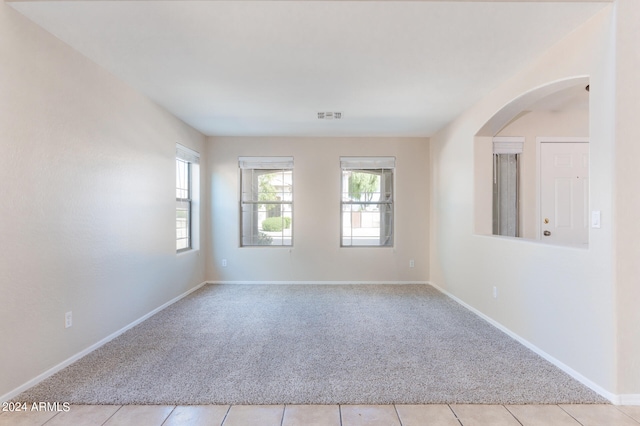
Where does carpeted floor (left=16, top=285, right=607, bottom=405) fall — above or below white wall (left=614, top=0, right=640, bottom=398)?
below

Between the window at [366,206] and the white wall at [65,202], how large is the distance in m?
2.95

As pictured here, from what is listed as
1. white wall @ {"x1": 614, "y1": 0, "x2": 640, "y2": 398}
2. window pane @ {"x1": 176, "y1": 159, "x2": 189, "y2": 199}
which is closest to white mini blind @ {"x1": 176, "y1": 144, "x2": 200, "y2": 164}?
window pane @ {"x1": 176, "y1": 159, "x2": 189, "y2": 199}

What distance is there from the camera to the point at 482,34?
2252 millimetres

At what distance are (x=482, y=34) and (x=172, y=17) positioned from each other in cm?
211

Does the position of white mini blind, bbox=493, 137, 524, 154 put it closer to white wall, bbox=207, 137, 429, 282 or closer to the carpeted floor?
white wall, bbox=207, 137, 429, 282

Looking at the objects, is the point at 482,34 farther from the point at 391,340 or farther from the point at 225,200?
the point at 225,200

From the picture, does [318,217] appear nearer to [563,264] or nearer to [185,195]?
[185,195]

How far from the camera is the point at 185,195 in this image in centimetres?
484

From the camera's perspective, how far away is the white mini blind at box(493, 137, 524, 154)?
3.91m

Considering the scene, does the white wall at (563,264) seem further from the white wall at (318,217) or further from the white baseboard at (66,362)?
the white baseboard at (66,362)

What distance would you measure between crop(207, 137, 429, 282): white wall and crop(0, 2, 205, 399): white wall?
167cm

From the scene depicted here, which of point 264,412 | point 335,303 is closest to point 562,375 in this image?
point 264,412

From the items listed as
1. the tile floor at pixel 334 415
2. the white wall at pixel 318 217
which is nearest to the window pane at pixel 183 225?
the white wall at pixel 318 217

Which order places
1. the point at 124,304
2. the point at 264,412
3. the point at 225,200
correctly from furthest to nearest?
1. the point at 225,200
2. the point at 124,304
3. the point at 264,412
